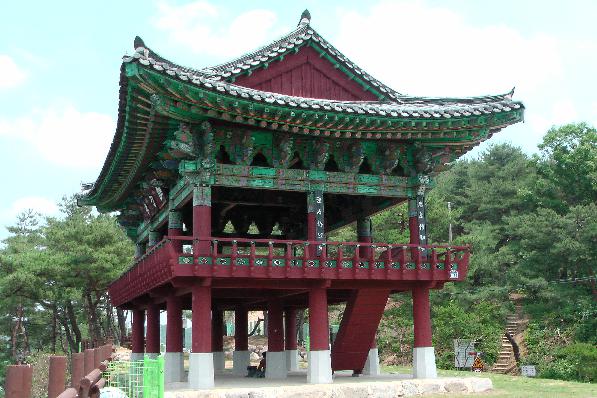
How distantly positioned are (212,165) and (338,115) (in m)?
4.19

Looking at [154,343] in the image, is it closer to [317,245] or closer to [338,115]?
[317,245]

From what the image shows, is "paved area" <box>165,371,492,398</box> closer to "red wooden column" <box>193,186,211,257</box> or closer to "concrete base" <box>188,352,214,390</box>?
"concrete base" <box>188,352,214,390</box>

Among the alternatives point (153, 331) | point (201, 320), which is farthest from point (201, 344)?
point (153, 331)

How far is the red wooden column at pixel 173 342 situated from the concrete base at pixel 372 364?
23.5 feet

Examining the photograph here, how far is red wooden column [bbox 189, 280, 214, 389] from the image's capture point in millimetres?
18703

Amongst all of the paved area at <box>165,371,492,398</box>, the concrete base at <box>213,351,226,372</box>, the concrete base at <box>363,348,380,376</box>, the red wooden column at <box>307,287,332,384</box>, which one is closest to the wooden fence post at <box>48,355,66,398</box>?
the paved area at <box>165,371,492,398</box>

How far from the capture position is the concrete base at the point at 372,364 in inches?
979

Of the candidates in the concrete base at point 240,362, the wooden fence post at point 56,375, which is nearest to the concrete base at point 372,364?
the concrete base at point 240,362

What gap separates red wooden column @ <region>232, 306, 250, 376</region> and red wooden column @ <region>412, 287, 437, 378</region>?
966 cm

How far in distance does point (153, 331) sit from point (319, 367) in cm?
1019

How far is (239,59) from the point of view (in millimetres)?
23703

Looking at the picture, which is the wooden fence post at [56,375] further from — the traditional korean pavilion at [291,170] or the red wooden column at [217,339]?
the red wooden column at [217,339]

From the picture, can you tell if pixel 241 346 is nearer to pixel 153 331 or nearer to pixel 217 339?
pixel 217 339

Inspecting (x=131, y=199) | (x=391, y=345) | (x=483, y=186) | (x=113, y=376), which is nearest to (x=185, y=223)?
(x=131, y=199)
